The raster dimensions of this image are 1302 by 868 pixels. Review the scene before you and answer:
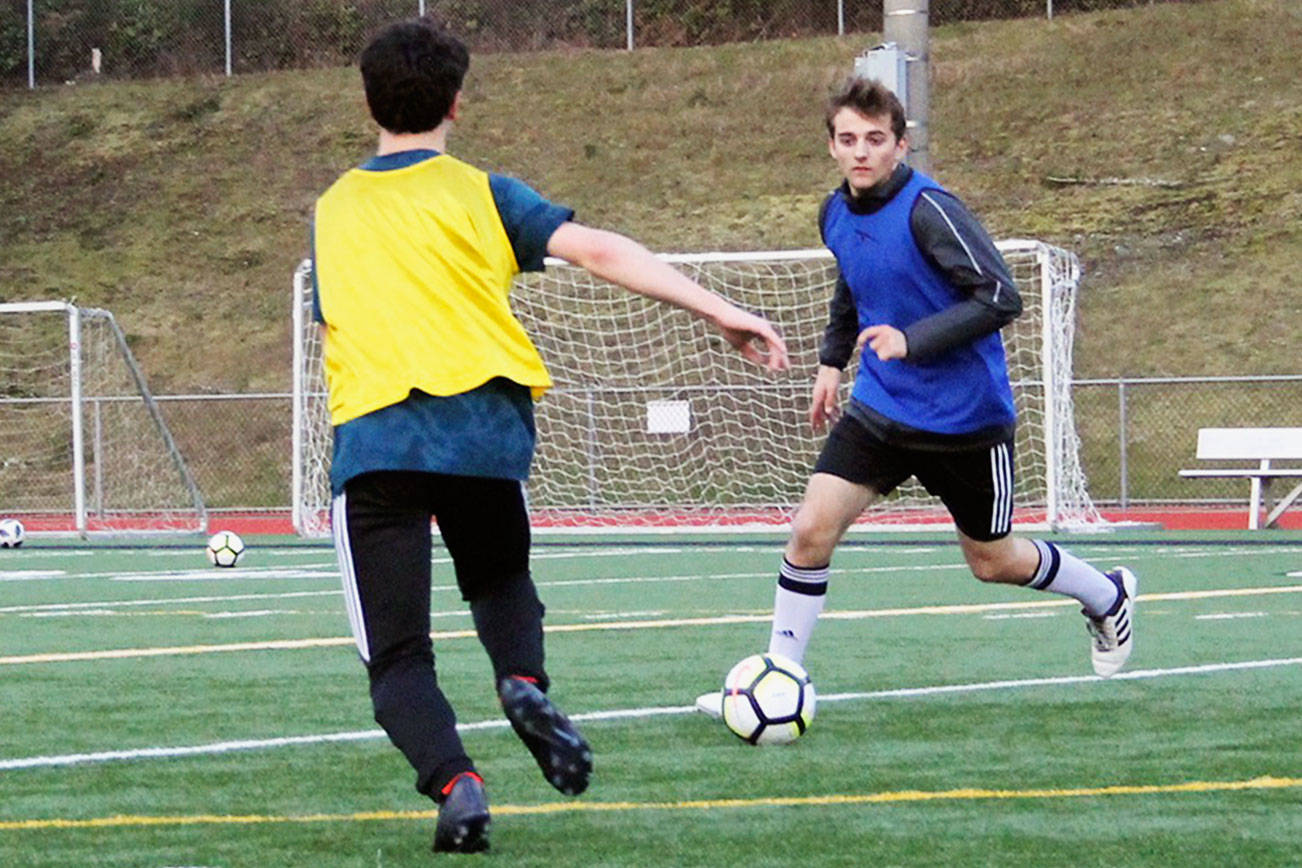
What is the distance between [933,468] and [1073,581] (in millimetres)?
774

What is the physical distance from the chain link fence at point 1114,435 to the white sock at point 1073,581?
55.5ft

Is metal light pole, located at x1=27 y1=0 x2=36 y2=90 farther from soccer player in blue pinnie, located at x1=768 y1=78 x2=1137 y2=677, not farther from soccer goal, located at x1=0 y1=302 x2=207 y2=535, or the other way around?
soccer player in blue pinnie, located at x1=768 y1=78 x2=1137 y2=677

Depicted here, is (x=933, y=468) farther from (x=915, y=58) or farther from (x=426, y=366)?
(x=915, y=58)

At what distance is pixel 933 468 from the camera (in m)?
7.23

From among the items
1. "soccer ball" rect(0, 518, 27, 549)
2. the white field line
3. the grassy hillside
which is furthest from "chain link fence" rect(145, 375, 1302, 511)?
the white field line

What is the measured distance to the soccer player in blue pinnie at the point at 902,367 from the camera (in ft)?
22.7

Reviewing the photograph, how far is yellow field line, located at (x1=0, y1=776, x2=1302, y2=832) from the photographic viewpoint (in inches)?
210

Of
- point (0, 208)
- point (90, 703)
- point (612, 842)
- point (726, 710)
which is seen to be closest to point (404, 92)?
point (612, 842)

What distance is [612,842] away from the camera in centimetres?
500

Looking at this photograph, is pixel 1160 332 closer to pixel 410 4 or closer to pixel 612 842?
pixel 410 4

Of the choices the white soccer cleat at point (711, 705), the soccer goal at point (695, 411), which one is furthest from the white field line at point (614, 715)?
the soccer goal at point (695, 411)

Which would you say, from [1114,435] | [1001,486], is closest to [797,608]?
[1001,486]

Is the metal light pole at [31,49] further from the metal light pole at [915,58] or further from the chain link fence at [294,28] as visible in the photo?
the metal light pole at [915,58]

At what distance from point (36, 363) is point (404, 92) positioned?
96.8 ft
